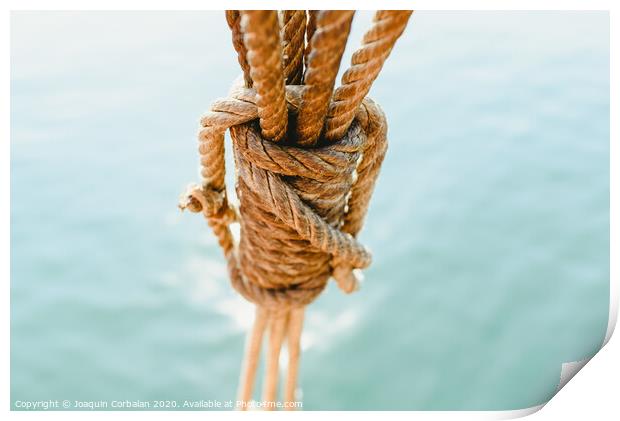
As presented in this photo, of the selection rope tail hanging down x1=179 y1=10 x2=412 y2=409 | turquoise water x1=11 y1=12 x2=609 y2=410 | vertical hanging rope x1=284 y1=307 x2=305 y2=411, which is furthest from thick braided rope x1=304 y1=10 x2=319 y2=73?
turquoise water x1=11 y1=12 x2=609 y2=410

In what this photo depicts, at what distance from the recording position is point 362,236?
1.90 metres

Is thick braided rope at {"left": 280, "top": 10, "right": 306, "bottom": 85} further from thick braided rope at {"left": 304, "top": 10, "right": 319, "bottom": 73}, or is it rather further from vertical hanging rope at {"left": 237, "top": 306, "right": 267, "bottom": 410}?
vertical hanging rope at {"left": 237, "top": 306, "right": 267, "bottom": 410}

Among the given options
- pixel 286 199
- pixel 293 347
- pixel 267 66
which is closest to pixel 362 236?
pixel 293 347

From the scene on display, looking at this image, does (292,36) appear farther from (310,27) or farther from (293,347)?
(293,347)

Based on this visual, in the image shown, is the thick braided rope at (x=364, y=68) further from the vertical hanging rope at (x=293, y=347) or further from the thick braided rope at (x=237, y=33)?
the vertical hanging rope at (x=293, y=347)

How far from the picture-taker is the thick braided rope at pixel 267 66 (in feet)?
1.46

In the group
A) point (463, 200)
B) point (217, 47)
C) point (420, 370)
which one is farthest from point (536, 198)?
point (217, 47)

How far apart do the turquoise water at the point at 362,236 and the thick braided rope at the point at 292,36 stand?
2.58ft

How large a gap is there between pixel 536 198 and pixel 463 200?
24 centimetres

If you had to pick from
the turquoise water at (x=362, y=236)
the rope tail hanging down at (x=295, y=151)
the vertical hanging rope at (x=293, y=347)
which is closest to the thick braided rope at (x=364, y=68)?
the rope tail hanging down at (x=295, y=151)

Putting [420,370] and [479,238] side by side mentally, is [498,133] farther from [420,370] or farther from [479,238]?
[420,370]

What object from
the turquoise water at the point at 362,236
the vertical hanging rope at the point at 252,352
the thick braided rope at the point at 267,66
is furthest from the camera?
the turquoise water at the point at 362,236

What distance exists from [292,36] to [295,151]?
0.36 ft

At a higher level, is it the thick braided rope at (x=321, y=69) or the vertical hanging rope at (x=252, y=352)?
the thick braided rope at (x=321, y=69)
